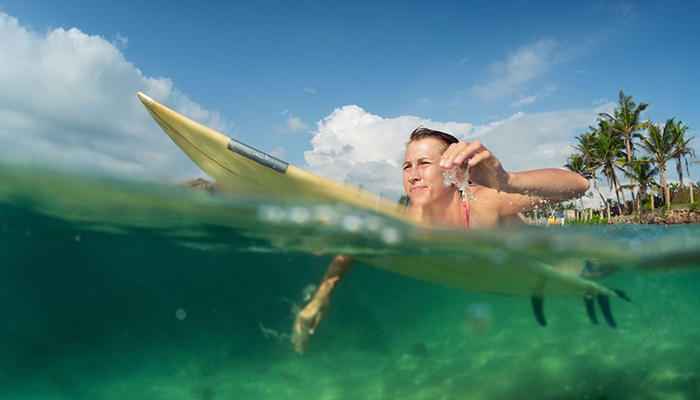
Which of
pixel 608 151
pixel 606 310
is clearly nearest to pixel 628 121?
pixel 608 151

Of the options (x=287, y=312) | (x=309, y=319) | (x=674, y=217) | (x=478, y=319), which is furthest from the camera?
(x=674, y=217)

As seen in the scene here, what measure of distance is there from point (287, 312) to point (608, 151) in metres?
48.5

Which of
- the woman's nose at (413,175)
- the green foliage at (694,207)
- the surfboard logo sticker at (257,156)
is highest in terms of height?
the green foliage at (694,207)

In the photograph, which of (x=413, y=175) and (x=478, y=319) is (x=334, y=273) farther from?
(x=478, y=319)

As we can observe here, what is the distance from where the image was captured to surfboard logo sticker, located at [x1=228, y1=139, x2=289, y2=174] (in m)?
4.46

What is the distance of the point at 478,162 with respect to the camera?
105 inches

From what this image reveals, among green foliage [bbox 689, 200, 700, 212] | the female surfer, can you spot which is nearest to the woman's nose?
the female surfer

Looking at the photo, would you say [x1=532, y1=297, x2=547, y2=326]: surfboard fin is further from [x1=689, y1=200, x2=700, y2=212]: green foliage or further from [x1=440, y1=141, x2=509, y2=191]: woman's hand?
[x1=689, y1=200, x2=700, y2=212]: green foliage

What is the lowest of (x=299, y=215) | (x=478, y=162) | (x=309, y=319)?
(x=309, y=319)

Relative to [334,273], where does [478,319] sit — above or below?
below

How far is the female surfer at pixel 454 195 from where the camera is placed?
3379 millimetres

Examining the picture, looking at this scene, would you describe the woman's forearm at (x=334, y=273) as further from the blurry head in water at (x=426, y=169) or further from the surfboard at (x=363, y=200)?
the blurry head in water at (x=426, y=169)

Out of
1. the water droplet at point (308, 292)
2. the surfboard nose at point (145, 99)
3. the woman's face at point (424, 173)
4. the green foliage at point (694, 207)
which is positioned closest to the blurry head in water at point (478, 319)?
the water droplet at point (308, 292)

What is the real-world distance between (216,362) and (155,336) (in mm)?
1919
